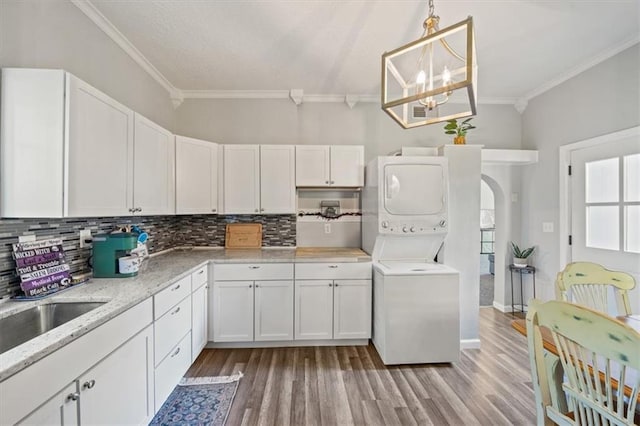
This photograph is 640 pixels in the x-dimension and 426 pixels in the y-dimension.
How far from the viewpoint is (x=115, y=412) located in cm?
132

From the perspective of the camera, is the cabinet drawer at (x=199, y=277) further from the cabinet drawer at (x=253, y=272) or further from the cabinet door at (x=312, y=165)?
the cabinet door at (x=312, y=165)

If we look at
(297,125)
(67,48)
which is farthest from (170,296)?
(297,125)

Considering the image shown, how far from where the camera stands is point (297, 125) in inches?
133

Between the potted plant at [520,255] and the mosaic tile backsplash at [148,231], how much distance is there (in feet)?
9.25

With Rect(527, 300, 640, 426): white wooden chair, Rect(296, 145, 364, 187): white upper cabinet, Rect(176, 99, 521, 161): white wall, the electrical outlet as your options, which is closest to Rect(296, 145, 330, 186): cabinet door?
Rect(296, 145, 364, 187): white upper cabinet

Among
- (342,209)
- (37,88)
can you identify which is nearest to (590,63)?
(342,209)

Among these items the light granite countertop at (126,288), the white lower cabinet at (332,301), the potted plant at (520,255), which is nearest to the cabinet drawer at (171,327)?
the light granite countertop at (126,288)

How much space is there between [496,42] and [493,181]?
1.91m

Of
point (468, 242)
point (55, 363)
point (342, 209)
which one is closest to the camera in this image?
point (55, 363)

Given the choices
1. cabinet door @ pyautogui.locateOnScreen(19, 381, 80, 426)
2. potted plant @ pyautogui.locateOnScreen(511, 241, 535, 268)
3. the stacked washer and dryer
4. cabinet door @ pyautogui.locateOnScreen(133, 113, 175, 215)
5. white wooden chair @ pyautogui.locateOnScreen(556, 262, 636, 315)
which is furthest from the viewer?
potted plant @ pyautogui.locateOnScreen(511, 241, 535, 268)

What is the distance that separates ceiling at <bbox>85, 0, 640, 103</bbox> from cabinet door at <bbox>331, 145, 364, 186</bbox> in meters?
0.74

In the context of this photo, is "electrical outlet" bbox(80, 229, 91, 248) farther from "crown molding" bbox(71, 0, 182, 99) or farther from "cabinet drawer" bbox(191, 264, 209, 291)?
"crown molding" bbox(71, 0, 182, 99)

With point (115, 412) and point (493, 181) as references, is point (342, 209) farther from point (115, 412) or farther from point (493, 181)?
point (115, 412)

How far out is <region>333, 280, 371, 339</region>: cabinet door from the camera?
2.70m
